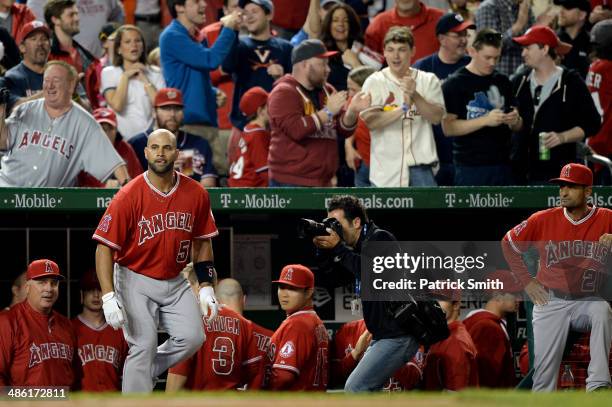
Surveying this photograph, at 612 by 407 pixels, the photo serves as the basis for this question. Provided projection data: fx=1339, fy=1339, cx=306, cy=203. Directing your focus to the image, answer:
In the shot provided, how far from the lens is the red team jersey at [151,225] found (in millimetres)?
8242

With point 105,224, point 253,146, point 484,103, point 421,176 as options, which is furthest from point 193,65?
point 105,224

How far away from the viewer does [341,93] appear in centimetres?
999

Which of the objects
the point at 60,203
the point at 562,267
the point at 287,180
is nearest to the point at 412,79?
the point at 287,180

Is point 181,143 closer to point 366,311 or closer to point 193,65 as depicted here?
point 193,65

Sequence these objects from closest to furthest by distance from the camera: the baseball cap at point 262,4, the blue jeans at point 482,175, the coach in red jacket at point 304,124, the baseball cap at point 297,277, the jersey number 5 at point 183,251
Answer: the jersey number 5 at point 183,251, the baseball cap at point 297,277, the coach in red jacket at point 304,124, the blue jeans at point 482,175, the baseball cap at point 262,4

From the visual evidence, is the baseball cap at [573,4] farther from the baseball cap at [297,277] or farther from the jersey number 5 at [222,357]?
the jersey number 5 at [222,357]

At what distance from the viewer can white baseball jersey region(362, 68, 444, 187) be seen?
1016cm

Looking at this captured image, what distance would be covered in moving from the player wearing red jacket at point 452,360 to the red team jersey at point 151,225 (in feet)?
7.26

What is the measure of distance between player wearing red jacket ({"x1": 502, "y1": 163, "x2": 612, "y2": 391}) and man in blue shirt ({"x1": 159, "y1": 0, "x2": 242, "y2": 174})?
3.18 metres

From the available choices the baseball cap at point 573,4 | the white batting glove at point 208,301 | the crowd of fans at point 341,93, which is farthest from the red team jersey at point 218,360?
the baseball cap at point 573,4

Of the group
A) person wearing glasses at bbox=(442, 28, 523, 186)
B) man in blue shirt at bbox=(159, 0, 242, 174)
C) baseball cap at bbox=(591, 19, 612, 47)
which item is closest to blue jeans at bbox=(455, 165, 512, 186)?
person wearing glasses at bbox=(442, 28, 523, 186)

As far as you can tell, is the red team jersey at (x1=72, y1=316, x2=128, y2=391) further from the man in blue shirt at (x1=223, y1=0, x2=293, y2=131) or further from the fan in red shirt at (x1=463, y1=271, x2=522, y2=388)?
the fan in red shirt at (x1=463, y1=271, x2=522, y2=388)

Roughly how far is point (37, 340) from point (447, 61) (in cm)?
407

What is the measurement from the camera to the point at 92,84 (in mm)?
11547
